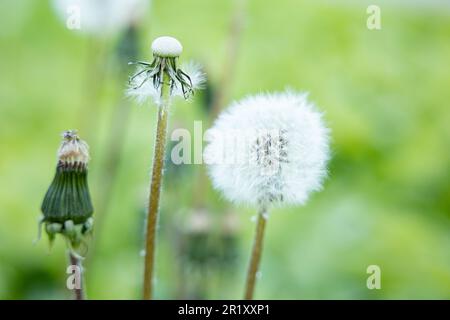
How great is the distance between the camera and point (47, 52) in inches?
70.0

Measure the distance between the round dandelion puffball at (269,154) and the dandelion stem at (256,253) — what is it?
0.01 m

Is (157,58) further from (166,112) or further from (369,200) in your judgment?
(369,200)

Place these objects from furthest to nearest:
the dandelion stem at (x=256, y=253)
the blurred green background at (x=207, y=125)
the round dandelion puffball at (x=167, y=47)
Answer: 1. the blurred green background at (x=207, y=125)
2. the dandelion stem at (x=256, y=253)
3. the round dandelion puffball at (x=167, y=47)

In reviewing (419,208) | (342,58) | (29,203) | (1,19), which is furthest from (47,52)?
(419,208)

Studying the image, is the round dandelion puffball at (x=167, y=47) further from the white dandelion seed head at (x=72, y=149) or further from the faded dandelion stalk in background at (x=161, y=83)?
the white dandelion seed head at (x=72, y=149)

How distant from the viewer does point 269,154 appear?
1.98 feet

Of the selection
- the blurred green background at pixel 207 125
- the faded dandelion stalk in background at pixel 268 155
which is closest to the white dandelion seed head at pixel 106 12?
the blurred green background at pixel 207 125

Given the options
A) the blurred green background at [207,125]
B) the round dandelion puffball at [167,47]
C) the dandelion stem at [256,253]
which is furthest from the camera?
the blurred green background at [207,125]

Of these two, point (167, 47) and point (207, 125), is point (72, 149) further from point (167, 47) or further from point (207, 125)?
point (207, 125)

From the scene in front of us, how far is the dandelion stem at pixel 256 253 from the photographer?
623mm

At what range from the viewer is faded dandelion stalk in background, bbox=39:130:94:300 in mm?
590

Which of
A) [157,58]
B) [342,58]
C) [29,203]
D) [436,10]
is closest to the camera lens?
[157,58]

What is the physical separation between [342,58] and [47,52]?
73 centimetres

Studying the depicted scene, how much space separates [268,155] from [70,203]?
0.56 feet
